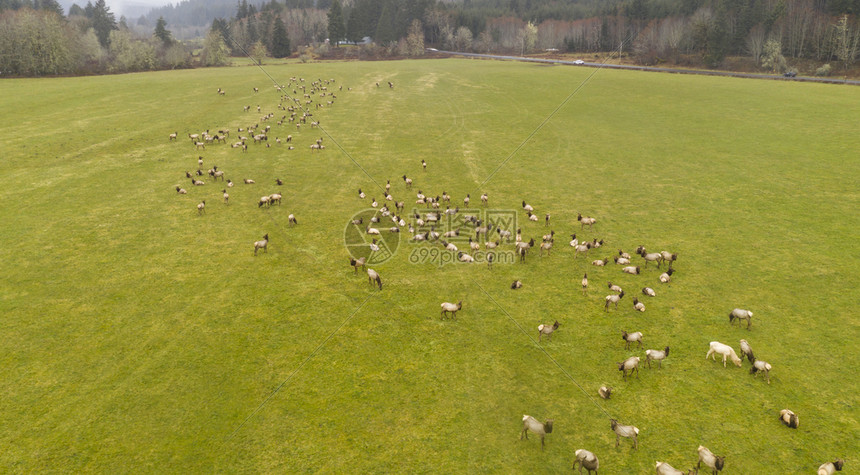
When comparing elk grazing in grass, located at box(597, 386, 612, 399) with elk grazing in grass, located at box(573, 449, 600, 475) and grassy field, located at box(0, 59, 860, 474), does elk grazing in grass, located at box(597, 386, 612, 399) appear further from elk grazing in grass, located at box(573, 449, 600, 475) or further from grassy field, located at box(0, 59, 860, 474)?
elk grazing in grass, located at box(573, 449, 600, 475)

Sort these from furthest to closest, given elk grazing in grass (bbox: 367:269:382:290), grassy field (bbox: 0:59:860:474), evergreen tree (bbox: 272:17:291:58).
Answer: evergreen tree (bbox: 272:17:291:58)
elk grazing in grass (bbox: 367:269:382:290)
grassy field (bbox: 0:59:860:474)

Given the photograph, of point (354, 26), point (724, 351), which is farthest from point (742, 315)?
point (354, 26)

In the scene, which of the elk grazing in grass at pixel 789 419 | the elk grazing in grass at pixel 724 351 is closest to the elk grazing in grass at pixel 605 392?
the elk grazing in grass at pixel 724 351

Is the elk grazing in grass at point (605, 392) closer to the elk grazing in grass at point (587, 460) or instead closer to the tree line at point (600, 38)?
the elk grazing in grass at point (587, 460)

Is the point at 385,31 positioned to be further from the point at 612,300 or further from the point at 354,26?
the point at 612,300

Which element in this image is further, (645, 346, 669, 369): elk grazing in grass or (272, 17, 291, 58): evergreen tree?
(272, 17, 291, 58): evergreen tree

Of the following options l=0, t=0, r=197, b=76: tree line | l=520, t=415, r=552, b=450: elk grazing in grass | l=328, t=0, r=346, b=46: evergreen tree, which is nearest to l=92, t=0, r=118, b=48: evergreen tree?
l=0, t=0, r=197, b=76: tree line
